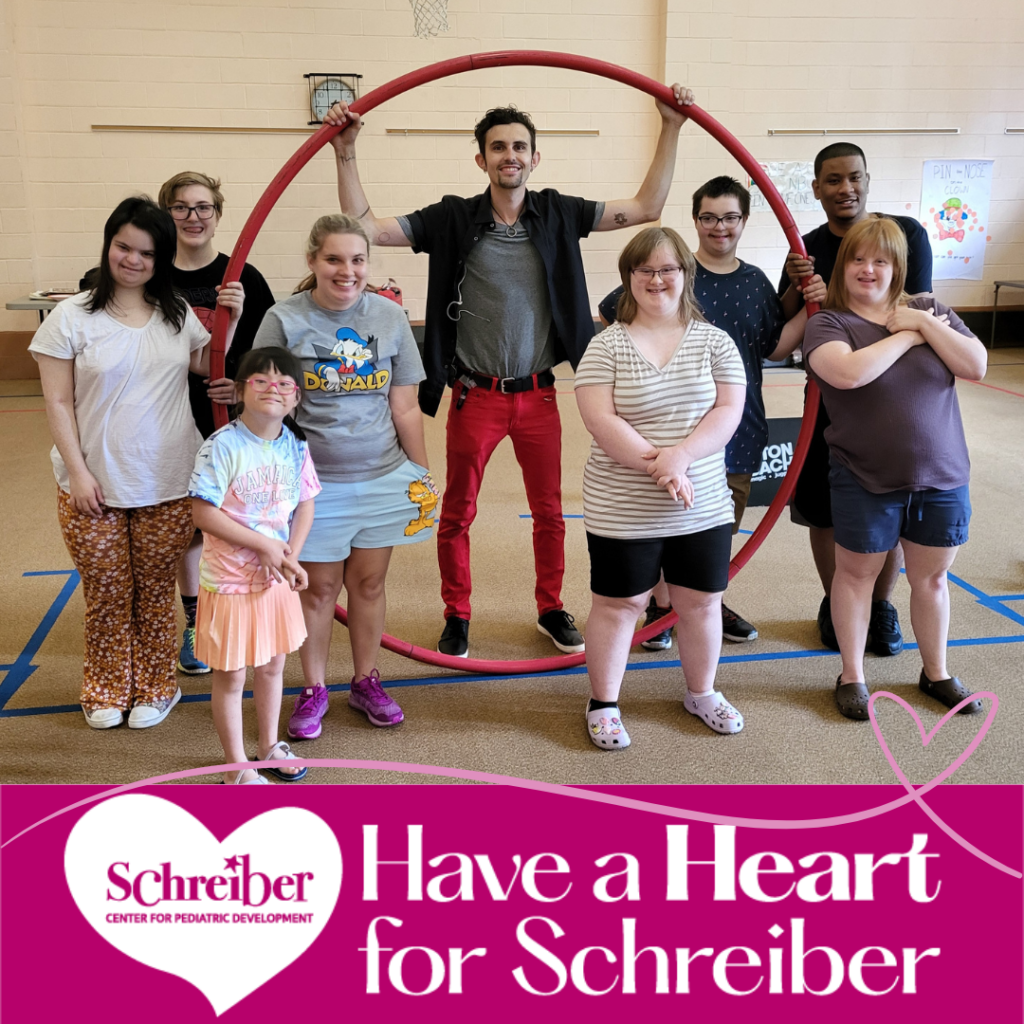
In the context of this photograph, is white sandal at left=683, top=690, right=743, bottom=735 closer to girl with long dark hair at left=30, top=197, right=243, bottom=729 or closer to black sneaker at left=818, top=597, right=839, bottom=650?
black sneaker at left=818, top=597, right=839, bottom=650

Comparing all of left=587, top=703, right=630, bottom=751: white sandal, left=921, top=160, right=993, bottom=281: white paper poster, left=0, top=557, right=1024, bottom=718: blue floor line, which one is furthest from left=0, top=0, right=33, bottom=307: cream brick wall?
left=921, top=160, right=993, bottom=281: white paper poster

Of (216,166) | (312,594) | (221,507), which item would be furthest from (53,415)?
(216,166)

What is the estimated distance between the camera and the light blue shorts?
8.48ft

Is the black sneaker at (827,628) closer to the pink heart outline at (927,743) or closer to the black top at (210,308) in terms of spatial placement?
the pink heart outline at (927,743)

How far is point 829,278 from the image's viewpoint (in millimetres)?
3068

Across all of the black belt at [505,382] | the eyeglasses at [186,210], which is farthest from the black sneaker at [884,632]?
the eyeglasses at [186,210]

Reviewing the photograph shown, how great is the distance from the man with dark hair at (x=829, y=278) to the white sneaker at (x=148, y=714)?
210cm

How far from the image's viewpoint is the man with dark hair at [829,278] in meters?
2.98

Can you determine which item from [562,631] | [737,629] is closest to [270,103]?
[562,631]

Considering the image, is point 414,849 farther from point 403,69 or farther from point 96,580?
point 403,69

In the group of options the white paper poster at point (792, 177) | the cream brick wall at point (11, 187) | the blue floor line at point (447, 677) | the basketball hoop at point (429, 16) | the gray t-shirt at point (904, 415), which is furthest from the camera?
the white paper poster at point (792, 177)

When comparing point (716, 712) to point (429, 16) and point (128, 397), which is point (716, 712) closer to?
point (128, 397)

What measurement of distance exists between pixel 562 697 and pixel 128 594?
1308mm

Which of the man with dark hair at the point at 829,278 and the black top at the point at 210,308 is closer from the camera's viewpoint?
the black top at the point at 210,308
